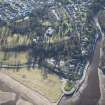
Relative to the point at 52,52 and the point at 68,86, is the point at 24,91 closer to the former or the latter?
the point at 68,86

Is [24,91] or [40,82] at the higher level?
[40,82]

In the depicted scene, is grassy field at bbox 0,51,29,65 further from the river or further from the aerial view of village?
the river

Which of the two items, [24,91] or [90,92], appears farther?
[24,91]

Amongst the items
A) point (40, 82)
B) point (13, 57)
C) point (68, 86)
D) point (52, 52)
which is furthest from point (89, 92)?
point (13, 57)

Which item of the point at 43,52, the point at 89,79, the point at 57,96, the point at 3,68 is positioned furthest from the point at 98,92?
the point at 3,68

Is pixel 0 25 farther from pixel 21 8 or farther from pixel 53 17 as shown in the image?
pixel 53 17

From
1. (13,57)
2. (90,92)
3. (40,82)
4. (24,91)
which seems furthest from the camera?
(13,57)

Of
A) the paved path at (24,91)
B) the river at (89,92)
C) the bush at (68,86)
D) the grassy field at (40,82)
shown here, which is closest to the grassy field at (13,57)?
the grassy field at (40,82)

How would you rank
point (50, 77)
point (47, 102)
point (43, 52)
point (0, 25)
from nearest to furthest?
point (47, 102), point (50, 77), point (43, 52), point (0, 25)
